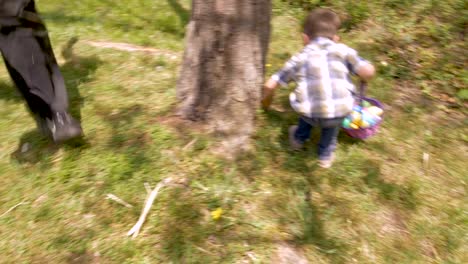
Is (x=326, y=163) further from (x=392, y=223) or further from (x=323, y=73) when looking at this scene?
(x=323, y=73)

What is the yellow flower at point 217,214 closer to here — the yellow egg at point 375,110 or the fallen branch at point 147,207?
the fallen branch at point 147,207

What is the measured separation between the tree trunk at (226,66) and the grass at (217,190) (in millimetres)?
170

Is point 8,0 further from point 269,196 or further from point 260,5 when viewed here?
point 269,196

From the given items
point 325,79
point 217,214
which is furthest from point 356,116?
point 217,214

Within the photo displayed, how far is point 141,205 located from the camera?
108 inches

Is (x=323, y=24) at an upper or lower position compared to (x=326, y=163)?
upper

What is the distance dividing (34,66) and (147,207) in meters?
1.15

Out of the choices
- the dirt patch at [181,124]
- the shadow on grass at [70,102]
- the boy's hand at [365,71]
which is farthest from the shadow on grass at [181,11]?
the boy's hand at [365,71]

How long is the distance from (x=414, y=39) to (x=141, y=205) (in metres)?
3.67

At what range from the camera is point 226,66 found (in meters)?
2.93

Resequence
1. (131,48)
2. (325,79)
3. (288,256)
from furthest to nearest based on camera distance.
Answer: (131,48) → (325,79) → (288,256)

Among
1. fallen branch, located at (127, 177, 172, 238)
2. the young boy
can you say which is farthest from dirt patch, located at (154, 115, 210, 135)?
the young boy

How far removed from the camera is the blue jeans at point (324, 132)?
9.66 ft

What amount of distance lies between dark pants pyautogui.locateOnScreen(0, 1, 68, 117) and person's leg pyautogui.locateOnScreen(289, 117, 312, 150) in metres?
1.68
